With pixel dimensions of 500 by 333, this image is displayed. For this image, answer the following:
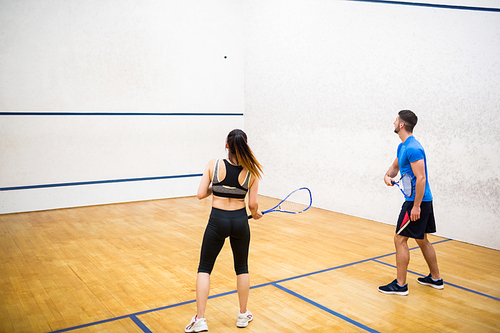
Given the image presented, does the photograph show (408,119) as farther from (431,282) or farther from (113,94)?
(113,94)

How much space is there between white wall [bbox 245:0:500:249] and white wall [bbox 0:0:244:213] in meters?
0.64

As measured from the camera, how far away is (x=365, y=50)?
5137 mm

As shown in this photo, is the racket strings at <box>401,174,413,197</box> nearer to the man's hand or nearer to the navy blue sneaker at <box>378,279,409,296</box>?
the man's hand

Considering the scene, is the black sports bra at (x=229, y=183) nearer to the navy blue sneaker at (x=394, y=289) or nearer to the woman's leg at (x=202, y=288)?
the woman's leg at (x=202, y=288)

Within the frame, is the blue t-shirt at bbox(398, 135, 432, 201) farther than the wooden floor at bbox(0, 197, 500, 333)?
Yes

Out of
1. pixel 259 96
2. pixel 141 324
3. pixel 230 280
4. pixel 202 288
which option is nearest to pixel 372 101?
pixel 259 96

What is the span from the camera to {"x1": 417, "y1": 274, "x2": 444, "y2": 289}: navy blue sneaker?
2996 millimetres

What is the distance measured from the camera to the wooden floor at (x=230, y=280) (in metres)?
2.47

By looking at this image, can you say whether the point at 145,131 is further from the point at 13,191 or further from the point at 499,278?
the point at 499,278

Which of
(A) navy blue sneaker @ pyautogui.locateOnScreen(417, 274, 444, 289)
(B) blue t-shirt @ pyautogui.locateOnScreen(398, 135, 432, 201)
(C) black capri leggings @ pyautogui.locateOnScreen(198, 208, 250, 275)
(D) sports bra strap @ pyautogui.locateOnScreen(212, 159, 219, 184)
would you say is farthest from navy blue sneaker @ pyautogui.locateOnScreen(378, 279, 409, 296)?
(D) sports bra strap @ pyautogui.locateOnScreen(212, 159, 219, 184)

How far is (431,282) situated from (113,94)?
15.8 ft

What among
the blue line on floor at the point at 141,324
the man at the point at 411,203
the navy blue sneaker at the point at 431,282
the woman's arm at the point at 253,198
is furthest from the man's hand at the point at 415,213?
the blue line on floor at the point at 141,324

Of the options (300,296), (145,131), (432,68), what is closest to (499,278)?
(300,296)

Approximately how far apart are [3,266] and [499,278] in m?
3.83
